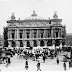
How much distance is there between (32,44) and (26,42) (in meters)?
1.67

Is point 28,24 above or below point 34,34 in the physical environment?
above

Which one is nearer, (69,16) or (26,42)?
(69,16)

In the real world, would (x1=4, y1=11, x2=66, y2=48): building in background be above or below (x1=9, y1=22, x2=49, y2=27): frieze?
below

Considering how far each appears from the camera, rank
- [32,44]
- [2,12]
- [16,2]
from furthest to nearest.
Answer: [32,44]
[2,12]
[16,2]

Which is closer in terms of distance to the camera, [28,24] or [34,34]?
[34,34]

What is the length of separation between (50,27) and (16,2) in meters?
35.7

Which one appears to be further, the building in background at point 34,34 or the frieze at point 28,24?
the frieze at point 28,24

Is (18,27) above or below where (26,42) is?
above

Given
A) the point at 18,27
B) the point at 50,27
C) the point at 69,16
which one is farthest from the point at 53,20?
the point at 69,16

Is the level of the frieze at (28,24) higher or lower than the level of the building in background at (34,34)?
higher

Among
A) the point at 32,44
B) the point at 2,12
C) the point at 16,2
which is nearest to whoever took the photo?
Result: the point at 16,2

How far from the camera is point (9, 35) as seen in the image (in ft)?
181

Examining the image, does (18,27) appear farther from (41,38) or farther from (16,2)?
(16,2)

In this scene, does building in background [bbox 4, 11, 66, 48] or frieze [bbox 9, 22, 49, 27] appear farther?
frieze [bbox 9, 22, 49, 27]
